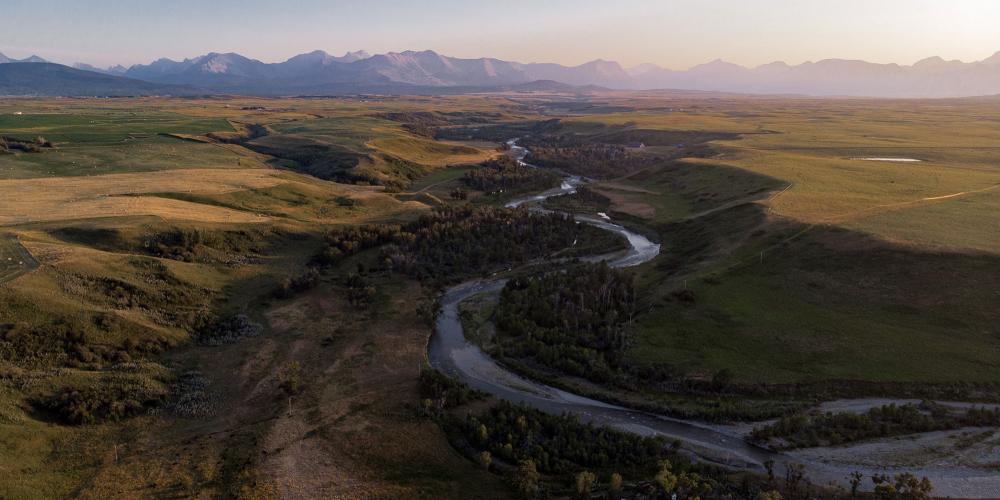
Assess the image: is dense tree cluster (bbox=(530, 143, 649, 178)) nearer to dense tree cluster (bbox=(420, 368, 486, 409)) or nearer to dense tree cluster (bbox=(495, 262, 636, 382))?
dense tree cluster (bbox=(495, 262, 636, 382))

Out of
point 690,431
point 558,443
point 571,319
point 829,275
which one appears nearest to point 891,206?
point 829,275

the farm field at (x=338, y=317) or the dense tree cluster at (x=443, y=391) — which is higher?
the farm field at (x=338, y=317)

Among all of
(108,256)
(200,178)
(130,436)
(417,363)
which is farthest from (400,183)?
(130,436)

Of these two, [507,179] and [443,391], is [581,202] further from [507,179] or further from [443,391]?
[443,391]

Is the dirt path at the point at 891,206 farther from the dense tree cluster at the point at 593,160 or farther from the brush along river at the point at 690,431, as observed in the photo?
the dense tree cluster at the point at 593,160

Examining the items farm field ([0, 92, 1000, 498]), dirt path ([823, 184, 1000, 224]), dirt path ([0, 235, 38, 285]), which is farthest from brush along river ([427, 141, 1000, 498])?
dirt path ([823, 184, 1000, 224])

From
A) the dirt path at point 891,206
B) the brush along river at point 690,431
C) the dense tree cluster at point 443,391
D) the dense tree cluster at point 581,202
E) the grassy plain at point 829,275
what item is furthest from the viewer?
the dense tree cluster at point 581,202

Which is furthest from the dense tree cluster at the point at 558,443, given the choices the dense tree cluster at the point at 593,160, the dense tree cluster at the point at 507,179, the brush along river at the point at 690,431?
the dense tree cluster at the point at 593,160
